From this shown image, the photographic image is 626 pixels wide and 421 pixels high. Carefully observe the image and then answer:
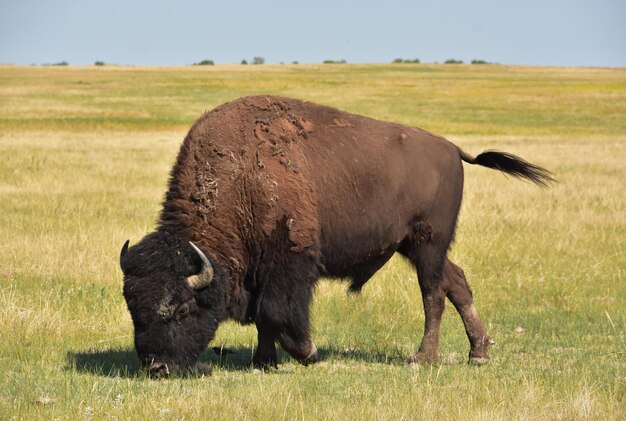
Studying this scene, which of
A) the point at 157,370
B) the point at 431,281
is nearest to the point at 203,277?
the point at 157,370

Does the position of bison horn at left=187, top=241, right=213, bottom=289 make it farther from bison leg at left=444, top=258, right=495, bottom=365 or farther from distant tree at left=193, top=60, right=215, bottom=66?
distant tree at left=193, top=60, right=215, bottom=66

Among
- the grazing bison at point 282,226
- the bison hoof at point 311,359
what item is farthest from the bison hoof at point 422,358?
the bison hoof at point 311,359

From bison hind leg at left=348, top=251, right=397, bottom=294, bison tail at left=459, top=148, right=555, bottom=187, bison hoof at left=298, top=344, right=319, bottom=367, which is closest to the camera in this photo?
bison hoof at left=298, top=344, right=319, bottom=367

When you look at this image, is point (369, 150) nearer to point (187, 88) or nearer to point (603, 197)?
point (603, 197)

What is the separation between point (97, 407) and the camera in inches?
236

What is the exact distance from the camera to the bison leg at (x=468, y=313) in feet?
28.4

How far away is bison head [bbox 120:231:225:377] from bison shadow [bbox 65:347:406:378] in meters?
0.30

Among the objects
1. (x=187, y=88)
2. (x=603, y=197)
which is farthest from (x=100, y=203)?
(x=187, y=88)

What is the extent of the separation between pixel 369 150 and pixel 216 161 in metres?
1.50

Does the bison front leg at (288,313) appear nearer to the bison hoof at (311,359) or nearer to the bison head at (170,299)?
the bison hoof at (311,359)

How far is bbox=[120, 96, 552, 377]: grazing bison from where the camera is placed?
7262 mm

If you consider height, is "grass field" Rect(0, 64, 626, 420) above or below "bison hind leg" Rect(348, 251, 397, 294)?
below

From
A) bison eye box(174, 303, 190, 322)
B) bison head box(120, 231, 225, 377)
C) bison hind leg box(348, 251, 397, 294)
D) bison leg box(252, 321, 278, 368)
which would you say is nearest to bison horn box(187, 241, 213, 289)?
bison head box(120, 231, 225, 377)

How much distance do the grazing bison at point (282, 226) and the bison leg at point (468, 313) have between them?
13mm
